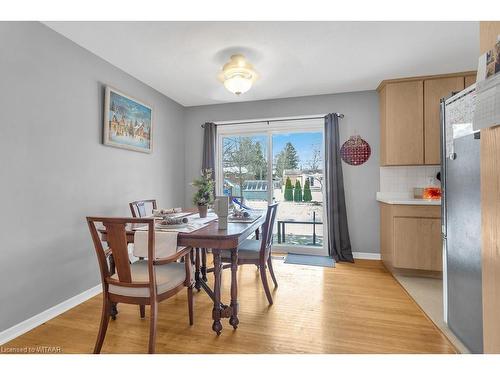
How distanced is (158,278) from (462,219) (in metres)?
2.12

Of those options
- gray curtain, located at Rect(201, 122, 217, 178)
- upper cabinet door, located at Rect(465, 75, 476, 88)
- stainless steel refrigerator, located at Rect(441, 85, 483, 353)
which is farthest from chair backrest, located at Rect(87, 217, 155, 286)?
upper cabinet door, located at Rect(465, 75, 476, 88)

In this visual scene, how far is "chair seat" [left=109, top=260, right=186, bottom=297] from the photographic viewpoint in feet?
5.33

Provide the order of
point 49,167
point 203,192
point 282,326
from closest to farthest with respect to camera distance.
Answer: point 282,326
point 49,167
point 203,192

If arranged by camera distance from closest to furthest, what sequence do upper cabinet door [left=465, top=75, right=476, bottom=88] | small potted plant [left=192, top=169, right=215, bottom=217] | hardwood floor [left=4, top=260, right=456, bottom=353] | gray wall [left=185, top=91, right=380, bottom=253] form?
1. hardwood floor [left=4, top=260, right=456, bottom=353]
2. small potted plant [left=192, top=169, right=215, bottom=217]
3. upper cabinet door [left=465, top=75, right=476, bottom=88]
4. gray wall [left=185, top=91, right=380, bottom=253]

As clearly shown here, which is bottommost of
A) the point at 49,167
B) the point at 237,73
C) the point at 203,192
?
the point at 203,192

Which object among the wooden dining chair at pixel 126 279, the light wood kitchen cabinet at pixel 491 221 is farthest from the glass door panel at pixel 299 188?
the light wood kitchen cabinet at pixel 491 221

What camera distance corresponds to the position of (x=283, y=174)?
414 cm

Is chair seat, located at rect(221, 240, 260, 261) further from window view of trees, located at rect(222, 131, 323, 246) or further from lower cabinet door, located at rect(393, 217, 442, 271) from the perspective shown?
lower cabinet door, located at rect(393, 217, 442, 271)

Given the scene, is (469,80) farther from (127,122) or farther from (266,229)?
(127,122)

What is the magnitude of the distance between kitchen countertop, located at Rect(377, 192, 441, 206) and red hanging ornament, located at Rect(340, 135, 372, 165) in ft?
1.87

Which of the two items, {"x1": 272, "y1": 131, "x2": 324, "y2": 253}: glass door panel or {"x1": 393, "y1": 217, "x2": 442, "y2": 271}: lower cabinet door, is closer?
{"x1": 393, "y1": 217, "x2": 442, "y2": 271}: lower cabinet door

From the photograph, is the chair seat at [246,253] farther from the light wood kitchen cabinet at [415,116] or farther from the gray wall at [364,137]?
the light wood kitchen cabinet at [415,116]

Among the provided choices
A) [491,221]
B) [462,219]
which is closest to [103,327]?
[491,221]
